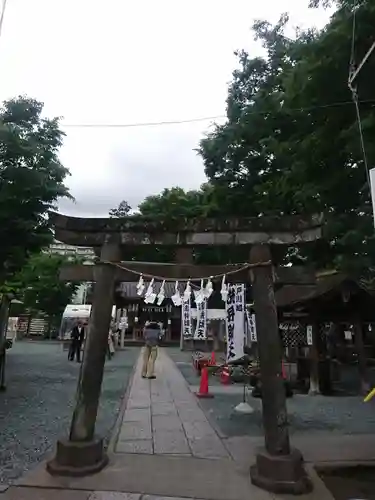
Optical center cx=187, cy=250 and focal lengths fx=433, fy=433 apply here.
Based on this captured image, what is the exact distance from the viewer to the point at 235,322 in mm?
9656

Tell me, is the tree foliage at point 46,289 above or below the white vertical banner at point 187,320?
above

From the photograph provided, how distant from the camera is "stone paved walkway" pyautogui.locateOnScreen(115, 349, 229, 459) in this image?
6.19 meters

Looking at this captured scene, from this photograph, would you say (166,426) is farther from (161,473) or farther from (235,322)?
(235,322)

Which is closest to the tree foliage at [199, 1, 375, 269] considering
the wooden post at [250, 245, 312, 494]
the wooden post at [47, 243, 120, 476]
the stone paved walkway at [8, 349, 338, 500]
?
the wooden post at [250, 245, 312, 494]

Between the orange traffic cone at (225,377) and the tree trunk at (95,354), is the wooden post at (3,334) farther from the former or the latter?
the orange traffic cone at (225,377)

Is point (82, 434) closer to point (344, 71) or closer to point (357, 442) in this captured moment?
point (357, 442)

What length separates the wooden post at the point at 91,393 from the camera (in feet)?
16.8

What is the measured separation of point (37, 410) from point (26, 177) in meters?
5.90

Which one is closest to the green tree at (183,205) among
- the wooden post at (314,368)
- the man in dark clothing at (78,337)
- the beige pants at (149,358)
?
the man in dark clothing at (78,337)

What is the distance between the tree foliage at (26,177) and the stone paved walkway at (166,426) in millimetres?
5235

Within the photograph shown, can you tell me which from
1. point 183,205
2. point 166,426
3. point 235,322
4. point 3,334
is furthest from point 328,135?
point 183,205

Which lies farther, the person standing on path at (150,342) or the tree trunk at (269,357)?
the person standing on path at (150,342)

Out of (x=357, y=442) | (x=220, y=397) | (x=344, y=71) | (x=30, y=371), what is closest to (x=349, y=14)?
(x=344, y=71)

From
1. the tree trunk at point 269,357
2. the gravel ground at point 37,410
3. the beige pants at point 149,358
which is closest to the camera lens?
the tree trunk at point 269,357
